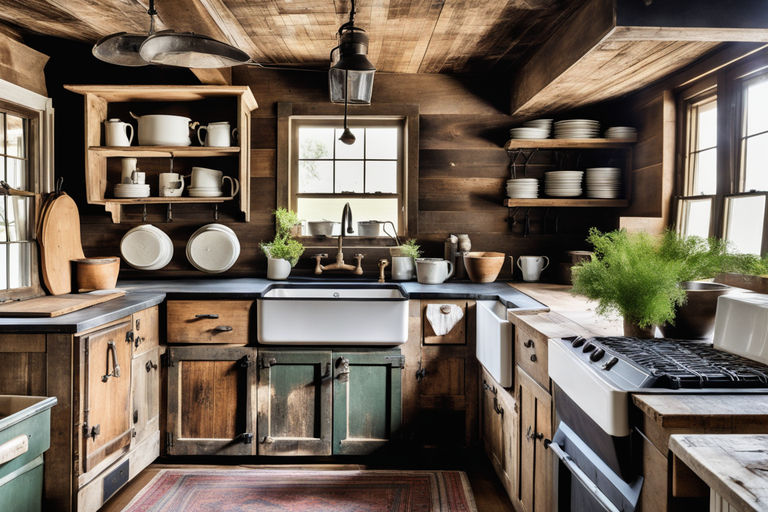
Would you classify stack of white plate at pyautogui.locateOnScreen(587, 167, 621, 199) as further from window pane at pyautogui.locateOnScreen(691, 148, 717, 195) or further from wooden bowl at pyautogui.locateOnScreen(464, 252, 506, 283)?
wooden bowl at pyautogui.locateOnScreen(464, 252, 506, 283)

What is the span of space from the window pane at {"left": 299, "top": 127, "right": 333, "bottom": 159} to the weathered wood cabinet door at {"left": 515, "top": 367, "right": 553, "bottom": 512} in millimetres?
2057

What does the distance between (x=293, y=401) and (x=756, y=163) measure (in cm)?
250

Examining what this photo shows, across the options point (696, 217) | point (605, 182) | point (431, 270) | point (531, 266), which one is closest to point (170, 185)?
point (431, 270)

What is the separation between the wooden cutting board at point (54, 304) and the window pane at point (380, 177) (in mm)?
1671

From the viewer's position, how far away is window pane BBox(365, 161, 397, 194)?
362 cm

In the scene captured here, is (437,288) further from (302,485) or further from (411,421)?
(302,485)

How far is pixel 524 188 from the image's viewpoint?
3.38 m

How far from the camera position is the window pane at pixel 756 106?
230 centimetres

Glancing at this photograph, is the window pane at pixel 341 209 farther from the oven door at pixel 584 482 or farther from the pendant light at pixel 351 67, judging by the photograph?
the oven door at pixel 584 482

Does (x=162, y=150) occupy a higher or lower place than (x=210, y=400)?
higher

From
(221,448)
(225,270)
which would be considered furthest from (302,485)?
(225,270)

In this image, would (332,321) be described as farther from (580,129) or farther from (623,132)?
(623,132)

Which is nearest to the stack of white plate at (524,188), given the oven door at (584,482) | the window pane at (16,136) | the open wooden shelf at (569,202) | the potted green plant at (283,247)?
the open wooden shelf at (569,202)

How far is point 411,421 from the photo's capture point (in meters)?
2.91
